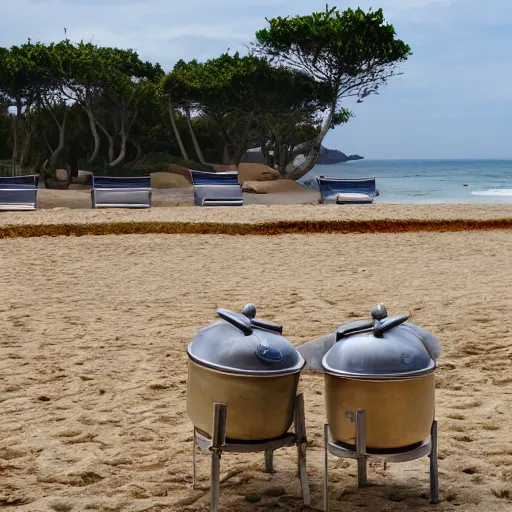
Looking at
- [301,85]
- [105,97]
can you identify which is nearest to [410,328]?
[301,85]

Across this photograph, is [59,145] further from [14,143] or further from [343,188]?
[343,188]

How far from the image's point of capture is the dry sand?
3635mm

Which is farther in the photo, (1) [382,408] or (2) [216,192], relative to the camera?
(2) [216,192]

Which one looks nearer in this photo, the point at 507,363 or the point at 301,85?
the point at 507,363

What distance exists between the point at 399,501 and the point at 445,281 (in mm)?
5730

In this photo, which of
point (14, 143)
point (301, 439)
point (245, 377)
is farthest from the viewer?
point (14, 143)

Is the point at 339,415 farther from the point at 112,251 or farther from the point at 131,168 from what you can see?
the point at 131,168

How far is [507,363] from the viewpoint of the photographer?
5.70 metres

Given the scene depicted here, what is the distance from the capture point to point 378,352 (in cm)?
313

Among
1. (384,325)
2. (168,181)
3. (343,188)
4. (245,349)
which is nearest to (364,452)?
(384,325)

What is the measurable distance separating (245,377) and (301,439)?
17.1 inches

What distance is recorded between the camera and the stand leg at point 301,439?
327 centimetres

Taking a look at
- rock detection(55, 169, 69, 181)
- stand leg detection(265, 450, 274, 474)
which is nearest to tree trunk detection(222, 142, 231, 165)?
rock detection(55, 169, 69, 181)

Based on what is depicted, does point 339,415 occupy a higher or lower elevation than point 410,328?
lower
